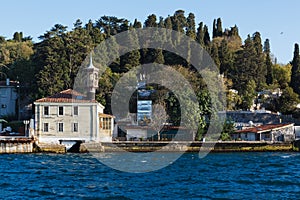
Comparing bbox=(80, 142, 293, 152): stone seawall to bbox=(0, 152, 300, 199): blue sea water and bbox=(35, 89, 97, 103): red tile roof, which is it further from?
bbox=(0, 152, 300, 199): blue sea water

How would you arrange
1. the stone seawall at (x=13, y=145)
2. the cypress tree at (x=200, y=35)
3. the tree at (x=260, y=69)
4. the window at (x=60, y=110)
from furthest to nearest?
the cypress tree at (x=200, y=35), the tree at (x=260, y=69), the window at (x=60, y=110), the stone seawall at (x=13, y=145)

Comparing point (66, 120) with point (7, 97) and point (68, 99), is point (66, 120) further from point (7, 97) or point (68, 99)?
point (7, 97)

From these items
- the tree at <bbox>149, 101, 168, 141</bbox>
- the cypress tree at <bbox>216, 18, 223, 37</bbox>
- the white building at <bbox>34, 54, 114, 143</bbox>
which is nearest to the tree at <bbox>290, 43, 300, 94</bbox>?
the tree at <bbox>149, 101, 168, 141</bbox>

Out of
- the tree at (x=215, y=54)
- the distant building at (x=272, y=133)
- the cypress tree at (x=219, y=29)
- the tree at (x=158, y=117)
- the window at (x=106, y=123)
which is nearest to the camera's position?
the window at (x=106, y=123)

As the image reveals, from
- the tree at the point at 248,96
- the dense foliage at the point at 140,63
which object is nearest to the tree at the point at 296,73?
the dense foliage at the point at 140,63

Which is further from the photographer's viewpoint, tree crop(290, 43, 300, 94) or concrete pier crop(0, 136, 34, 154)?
tree crop(290, 43, 300, 94)

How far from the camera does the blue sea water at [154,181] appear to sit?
25703 mm

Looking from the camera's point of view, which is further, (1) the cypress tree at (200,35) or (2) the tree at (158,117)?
(1) the cypress tree at (200,35)

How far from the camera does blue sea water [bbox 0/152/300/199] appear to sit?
25703 millimetres

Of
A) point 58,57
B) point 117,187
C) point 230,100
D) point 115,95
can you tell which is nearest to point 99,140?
point 115,95

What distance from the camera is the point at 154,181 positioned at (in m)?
30.0

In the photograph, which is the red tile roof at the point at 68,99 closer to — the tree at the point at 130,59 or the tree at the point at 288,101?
the tree at the point at 130,59

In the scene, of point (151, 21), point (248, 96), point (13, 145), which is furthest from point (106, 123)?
point (151, 21)

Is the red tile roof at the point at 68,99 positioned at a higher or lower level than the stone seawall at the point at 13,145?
higher
